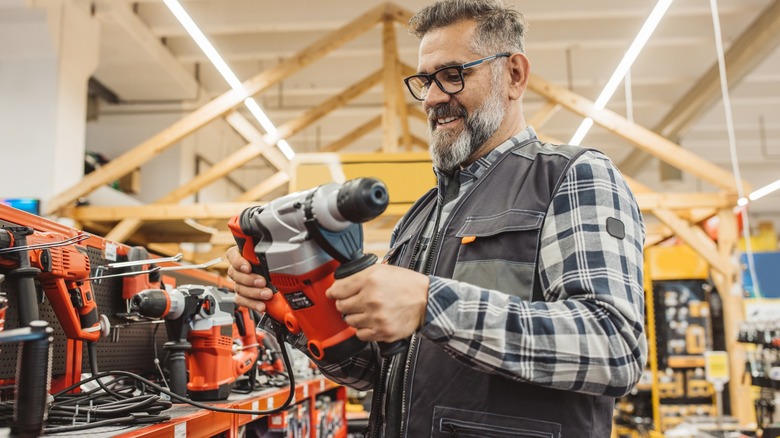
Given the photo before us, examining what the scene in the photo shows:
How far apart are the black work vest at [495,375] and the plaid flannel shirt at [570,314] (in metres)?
0.06

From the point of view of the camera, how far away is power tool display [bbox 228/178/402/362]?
1109 millimetres

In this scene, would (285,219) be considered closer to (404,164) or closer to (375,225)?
(404,164)

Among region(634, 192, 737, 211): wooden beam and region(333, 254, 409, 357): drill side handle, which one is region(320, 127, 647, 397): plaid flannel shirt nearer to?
region(333, 254, 409, 357): drill side handle

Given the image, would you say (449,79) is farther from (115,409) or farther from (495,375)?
(115,409)

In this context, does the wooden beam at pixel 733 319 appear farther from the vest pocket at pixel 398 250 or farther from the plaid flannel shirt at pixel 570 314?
the plaid flannel shirt at pixel 570 314

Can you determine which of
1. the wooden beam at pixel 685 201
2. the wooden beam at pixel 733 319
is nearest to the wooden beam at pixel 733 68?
the wooden beam at pixel 685 201

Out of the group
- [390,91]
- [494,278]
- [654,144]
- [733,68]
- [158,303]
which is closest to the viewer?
[494,278]

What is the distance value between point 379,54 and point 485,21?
830cm

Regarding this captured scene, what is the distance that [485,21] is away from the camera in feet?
5.05

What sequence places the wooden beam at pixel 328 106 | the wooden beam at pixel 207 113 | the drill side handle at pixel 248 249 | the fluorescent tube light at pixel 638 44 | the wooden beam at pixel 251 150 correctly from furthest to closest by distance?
the wooden beam at pixel 328 106 → the wooden beam at pixel 251 150 → the wooden beam at pixel 207 113 → the fluorescent tube light at pixel 638 44 → the drill side handle at pixel 248 249

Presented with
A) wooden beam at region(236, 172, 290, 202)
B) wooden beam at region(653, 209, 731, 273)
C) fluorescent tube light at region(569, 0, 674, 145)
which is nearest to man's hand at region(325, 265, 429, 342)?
fluorescent tube light at region(569, 0, 674, 145)

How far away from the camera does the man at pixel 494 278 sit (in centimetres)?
109

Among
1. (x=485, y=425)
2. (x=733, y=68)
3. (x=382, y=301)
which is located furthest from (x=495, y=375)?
(x=733, y=68)

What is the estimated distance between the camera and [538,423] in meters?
1.21
